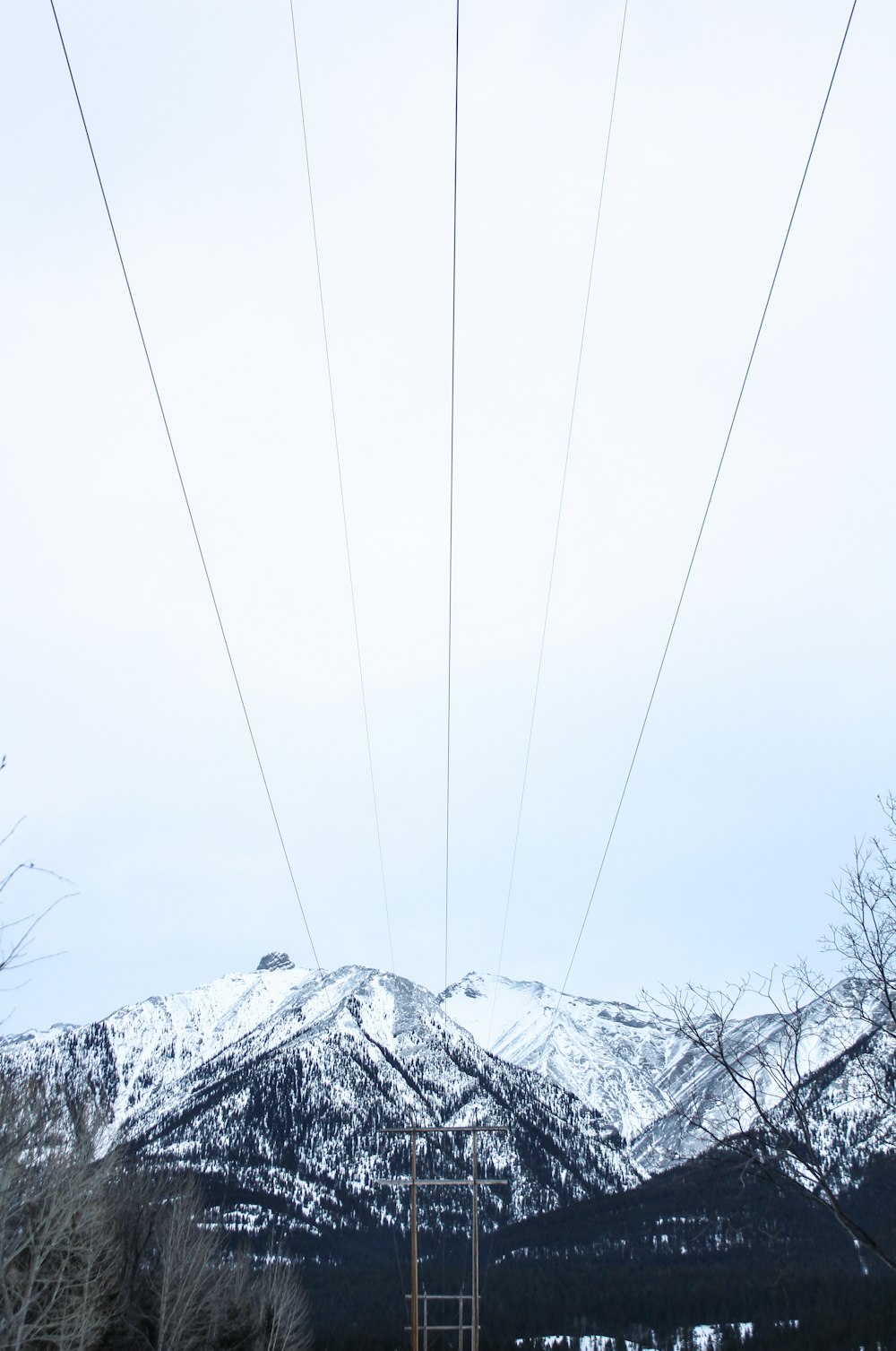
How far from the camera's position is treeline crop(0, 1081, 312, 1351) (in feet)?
93.0

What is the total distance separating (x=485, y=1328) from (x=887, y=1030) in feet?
320

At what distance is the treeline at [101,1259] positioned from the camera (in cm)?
2835

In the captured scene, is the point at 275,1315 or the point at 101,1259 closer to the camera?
the point at 101,1259

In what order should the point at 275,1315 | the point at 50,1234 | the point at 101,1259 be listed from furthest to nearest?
the point at 275,1315 → the point at 101,1259 → the point at 50,1234

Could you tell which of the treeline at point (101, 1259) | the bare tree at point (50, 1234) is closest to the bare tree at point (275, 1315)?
the treeline at point (101, 1259)

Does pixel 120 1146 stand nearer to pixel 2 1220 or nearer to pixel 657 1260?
pixel 2 1220

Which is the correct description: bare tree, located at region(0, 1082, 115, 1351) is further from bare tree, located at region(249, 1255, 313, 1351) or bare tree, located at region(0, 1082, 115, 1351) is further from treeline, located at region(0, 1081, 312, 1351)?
bare tree, located at region(249, 1255, 313, 1351)

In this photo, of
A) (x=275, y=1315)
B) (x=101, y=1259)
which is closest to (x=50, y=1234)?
(x=101, y=1259)

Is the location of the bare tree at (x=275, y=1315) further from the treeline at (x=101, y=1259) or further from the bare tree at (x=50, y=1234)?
the bare tree at (x=50, y=1234)

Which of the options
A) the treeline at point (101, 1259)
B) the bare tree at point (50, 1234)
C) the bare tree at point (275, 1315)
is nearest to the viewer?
the bare tree at point (50, 1234)

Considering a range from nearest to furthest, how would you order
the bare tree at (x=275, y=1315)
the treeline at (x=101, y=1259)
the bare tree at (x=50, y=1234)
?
the bare tree at (x=50, y=1234) → the treeline at (x=101, y=1259) → the bare tree at (x=275, y=1315)

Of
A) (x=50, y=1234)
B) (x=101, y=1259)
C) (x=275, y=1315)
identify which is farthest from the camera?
(x=275, y=1315)

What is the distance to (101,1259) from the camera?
39.8m

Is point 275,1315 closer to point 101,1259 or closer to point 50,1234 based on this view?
point 101,1259
